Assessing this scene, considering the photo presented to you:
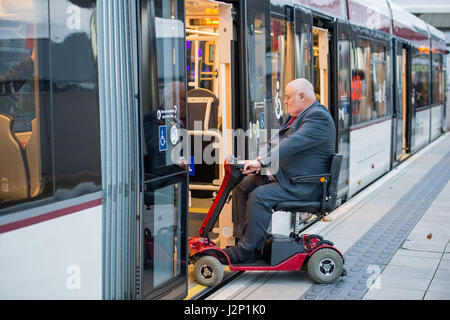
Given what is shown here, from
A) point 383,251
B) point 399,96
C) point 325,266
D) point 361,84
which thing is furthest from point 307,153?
point 399,96

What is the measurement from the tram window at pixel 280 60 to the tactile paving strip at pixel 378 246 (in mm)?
1529

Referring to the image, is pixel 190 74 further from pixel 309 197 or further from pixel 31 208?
pixel 31 208

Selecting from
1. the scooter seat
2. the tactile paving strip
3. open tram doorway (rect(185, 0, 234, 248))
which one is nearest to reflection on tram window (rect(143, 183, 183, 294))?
the scooter seat

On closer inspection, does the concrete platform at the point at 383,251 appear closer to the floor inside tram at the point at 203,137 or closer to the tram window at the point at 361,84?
the tram window at the point at 361,84

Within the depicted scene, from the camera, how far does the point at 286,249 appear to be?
554 centimetres

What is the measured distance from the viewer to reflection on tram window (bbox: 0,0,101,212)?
10.4 feet

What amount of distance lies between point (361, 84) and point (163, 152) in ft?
20.8

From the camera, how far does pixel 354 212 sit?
878 centimetres

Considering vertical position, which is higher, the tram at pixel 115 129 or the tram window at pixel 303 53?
the tram window at pixel 303 53

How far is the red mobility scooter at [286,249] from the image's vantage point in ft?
17.8

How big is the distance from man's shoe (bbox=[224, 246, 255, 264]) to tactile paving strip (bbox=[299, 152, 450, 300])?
544 millimetres

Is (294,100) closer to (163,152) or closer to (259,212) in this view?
(259,212)

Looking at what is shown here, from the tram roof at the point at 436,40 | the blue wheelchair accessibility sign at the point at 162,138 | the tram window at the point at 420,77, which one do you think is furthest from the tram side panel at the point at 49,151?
the tram roof at the point at 436,40
